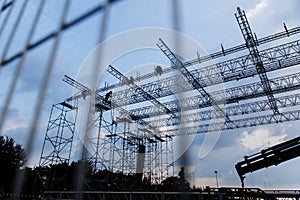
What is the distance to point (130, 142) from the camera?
11961 millimetres

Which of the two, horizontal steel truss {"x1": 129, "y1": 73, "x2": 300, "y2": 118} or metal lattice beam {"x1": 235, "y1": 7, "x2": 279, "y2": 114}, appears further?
horizontal steel truss {"x1": 129, "y1": 73, "x2": 300, "y2": 118}

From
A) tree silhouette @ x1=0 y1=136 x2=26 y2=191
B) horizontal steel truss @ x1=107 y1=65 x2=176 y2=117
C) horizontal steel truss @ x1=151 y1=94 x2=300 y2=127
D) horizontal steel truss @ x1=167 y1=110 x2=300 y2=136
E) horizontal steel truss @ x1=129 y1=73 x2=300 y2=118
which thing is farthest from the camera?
tree silhouette @ x1=0 y1=136 x2=26 y2=191

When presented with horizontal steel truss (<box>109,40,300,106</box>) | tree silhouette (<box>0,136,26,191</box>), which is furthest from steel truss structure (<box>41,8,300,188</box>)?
tree silhouette (<box>0,136,26,191</box>)

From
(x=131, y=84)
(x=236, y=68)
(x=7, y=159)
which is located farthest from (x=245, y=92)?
(x=7, y=159)

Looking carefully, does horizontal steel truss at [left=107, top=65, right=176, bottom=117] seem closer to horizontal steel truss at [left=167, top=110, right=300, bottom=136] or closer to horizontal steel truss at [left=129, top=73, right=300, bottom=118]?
horizontal steel truss at [left=129, top=73, right=300, bottom=118]

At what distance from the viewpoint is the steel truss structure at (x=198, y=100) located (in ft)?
24.6

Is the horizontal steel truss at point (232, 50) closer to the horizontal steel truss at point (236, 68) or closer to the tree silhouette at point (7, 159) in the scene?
the horizontal steel truss at point (236, 68)

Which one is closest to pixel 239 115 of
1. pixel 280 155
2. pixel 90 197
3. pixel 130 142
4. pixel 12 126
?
pixel 130 142

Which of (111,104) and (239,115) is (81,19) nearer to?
(111,104)

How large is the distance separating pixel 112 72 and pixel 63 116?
316cm

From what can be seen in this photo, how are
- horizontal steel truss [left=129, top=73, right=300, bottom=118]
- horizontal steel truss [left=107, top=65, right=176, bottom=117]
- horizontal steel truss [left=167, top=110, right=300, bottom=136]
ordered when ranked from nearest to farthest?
horizontal steel truss [left=129, top=73, right=300, bottom=118] → horizontal steel truss [left=107, top=65, right=176, bottom=117] → horizontal steel truss [left=167, top=110, right=300, bottom=136]

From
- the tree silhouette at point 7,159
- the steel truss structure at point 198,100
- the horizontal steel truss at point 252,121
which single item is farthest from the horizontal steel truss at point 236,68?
the tree silhouette at point 7,159

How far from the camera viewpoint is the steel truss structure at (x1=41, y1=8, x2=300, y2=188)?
7.51 meters

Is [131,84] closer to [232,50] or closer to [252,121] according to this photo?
[232,50]
